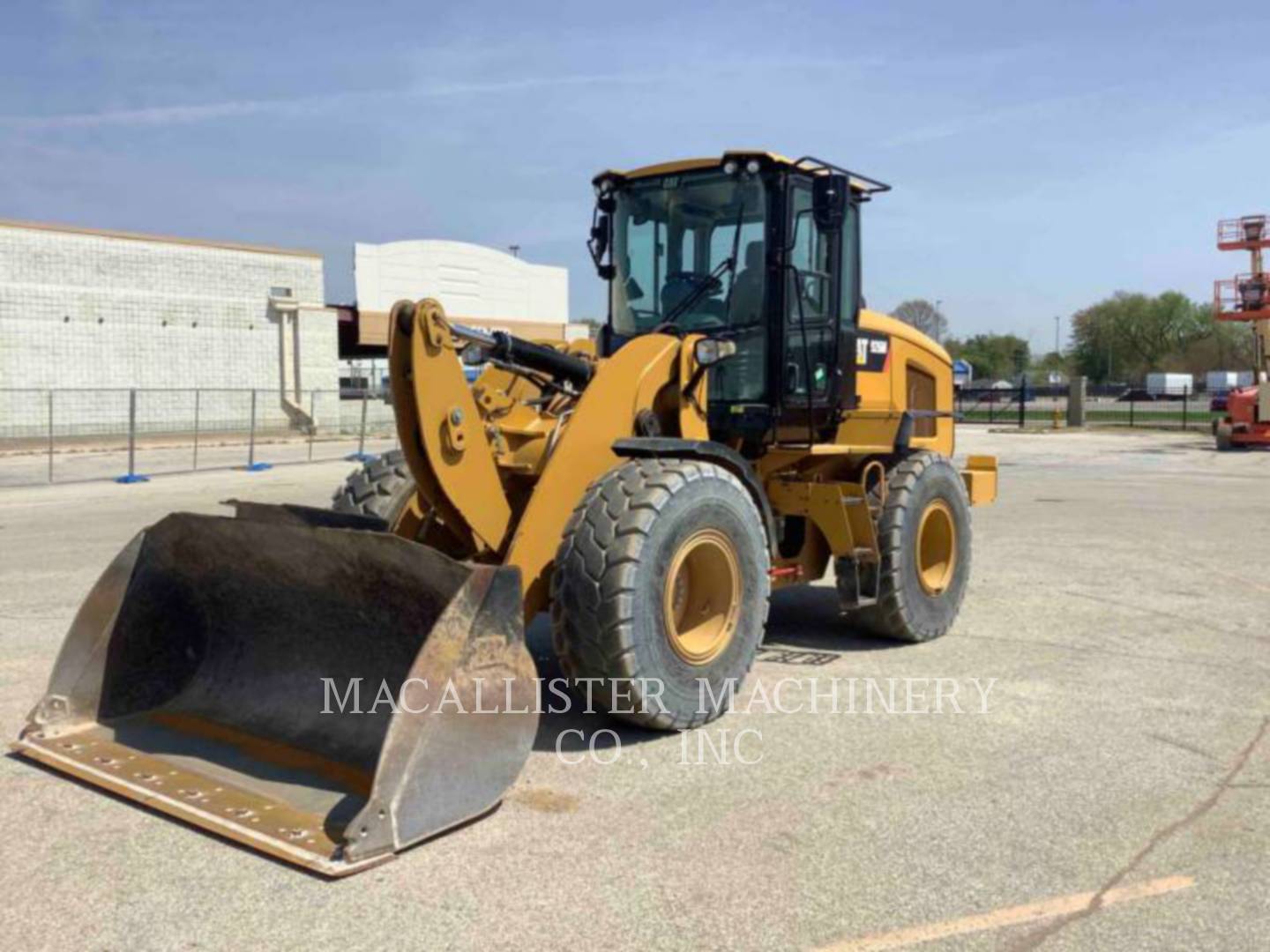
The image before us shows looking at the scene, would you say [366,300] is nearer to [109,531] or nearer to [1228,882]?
[109,531]

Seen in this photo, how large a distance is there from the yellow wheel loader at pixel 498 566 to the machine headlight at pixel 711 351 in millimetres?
12

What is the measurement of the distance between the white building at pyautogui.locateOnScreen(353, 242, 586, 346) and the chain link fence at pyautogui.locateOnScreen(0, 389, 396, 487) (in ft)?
30.1

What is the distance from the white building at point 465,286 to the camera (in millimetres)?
38844

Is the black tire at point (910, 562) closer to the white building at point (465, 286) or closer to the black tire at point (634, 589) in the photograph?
the black tire at point (634, 589)

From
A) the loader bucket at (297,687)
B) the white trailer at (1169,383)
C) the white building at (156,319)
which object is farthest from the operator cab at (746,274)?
the white trailer at (1169,383)

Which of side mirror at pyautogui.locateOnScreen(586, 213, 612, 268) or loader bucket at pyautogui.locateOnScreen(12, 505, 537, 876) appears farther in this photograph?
side mirror at pyautogui.locateOnScreen(586, 213, 612, 268)

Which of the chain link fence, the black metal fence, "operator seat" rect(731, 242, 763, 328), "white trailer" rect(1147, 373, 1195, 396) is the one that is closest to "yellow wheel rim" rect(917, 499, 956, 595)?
"operator seat" rect(731, 242, 763, 328)

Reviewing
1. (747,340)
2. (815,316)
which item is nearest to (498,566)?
(747,340)

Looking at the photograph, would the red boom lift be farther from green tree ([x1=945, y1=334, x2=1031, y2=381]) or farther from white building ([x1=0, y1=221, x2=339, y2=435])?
green tree ([x1=945, y1=334, x2=1031, y2=381])

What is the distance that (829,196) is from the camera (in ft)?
19.7

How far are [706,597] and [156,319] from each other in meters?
28.8

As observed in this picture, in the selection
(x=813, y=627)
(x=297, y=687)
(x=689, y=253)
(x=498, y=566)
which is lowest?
(x=813, y=627)

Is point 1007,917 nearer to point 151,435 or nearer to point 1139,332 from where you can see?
point 151,435

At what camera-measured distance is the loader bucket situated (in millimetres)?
3729
